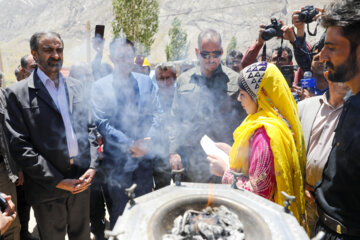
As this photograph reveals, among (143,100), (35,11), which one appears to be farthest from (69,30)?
(143,100)

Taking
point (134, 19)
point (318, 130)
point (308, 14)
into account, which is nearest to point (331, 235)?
point (318, 130)

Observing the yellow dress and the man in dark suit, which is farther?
the man in dark suit

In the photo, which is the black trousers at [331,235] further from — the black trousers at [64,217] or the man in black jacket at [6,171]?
the man in black jacket at [6,171]

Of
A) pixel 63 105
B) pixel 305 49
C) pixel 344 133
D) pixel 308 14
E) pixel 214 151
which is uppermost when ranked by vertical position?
pixel 308 14

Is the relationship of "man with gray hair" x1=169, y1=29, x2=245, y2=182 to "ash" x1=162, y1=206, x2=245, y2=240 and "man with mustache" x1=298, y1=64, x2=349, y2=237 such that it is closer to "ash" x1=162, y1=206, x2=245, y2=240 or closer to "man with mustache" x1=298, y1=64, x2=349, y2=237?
"man with mustache" x1=298, y1=64, x2=349, y2=237

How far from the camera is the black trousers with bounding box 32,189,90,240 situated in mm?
2461

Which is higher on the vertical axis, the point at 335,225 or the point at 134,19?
the point at 134,19

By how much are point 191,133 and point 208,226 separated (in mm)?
1937

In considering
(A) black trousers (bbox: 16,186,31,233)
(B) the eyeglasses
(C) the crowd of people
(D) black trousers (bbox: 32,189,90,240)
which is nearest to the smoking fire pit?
(C) the crowd of people

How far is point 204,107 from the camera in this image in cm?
334

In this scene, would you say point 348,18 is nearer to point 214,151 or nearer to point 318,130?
point 318,130

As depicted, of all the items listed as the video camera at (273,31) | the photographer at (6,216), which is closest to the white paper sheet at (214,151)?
the photographer at (6,216)

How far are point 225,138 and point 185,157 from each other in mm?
648

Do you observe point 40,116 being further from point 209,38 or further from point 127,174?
point 209,38
